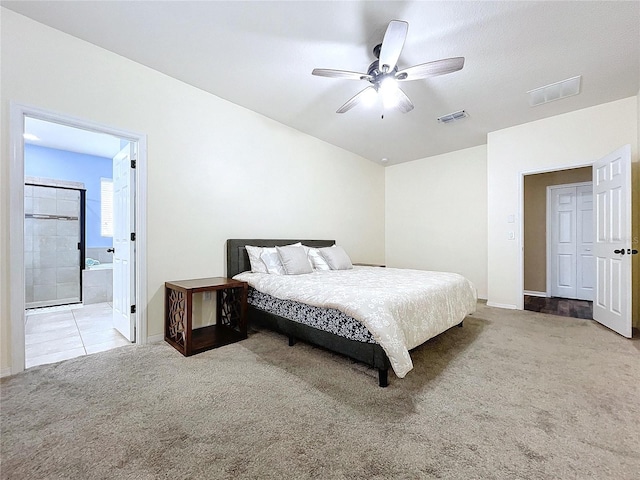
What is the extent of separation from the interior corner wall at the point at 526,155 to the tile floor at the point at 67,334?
5.16 meters

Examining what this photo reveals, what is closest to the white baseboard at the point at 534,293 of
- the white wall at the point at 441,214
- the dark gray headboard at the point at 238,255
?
the white wall at the point at 441,214

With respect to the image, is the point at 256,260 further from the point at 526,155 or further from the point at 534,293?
the point at 534,293

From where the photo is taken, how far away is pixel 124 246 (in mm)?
2961

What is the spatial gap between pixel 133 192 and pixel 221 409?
7.61 ft

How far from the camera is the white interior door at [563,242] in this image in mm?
5312

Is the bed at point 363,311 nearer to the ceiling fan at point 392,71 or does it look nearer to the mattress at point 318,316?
the mattress at point 318,316

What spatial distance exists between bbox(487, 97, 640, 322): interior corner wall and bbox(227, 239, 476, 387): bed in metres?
1.43

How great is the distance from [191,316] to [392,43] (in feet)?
9.18

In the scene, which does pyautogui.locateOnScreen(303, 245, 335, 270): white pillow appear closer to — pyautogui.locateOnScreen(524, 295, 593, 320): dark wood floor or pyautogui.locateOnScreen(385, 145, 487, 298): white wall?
pyautogui.locateOnScreen(385, 145, 487, 298): white wall

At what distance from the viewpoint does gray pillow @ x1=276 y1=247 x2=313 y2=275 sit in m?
3.34

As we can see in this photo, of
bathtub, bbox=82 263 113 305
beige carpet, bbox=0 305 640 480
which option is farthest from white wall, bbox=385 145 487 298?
bathtub, bbox=82 263 113 305

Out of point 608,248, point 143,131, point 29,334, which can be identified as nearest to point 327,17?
point 143,131

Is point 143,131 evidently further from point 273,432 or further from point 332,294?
point 273,432

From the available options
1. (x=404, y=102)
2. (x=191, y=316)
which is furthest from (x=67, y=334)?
(x=404, y=102)
